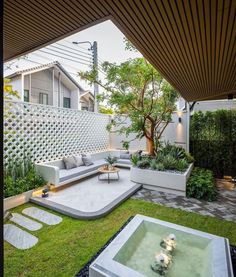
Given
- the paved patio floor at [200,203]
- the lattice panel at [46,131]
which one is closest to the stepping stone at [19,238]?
the lattice panel at [46,131]

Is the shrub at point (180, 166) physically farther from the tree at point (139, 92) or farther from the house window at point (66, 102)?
the house window at point (66, 102)

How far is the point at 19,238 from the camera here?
3367 mm

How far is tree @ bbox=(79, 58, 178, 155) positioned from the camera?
279 inches

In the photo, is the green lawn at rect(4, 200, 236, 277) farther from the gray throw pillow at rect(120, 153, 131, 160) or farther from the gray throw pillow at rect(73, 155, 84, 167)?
the gray throw pillow at rect(120, 153, 131, 160)

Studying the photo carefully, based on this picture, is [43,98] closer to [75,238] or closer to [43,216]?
[43,216]

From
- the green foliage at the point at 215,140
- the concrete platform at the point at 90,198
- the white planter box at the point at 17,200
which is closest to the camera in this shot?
the concrete platform at the point at 90,198

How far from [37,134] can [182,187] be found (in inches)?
194

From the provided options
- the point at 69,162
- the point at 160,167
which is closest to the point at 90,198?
the point at 69,162

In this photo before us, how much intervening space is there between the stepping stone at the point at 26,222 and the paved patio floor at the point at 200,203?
260cm

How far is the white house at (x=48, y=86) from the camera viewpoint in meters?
10.8

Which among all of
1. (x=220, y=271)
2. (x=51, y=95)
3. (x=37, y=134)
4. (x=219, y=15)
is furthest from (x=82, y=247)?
(x=51, y=95)

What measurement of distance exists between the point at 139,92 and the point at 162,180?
3.90 metres

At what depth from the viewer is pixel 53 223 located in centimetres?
388

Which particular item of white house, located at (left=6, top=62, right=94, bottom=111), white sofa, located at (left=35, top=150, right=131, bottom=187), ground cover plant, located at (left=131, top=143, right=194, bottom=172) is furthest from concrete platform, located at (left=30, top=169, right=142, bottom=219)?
white house, located at (left=6, top=62, right=94, bottom=111)
